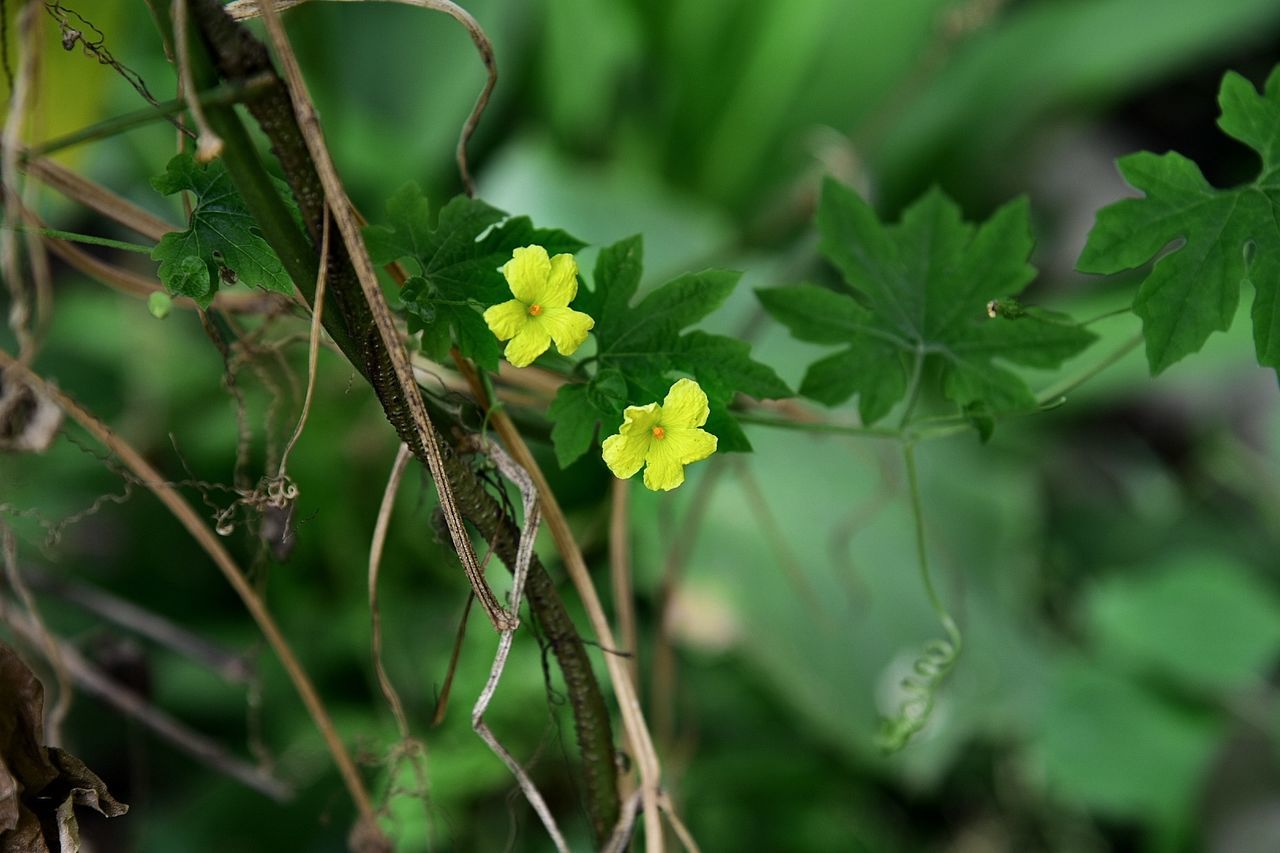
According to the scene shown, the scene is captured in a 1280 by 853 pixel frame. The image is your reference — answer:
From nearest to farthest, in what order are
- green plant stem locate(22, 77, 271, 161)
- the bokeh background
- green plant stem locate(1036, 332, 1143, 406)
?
green plant stem locate(22, 77, 271, 161), green plant stem locate(1036, 332, 1143, 406), the bokeh background

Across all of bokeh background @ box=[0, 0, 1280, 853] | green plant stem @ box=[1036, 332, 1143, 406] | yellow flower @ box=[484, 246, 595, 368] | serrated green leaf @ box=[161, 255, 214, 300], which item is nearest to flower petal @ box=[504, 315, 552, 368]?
yellow flower @ box=[484, 246, 595, 368]

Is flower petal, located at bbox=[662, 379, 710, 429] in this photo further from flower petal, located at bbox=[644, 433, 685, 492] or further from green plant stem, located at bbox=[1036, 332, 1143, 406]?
green plant stem, located at bbox=[1036, 332, 1143, 406]

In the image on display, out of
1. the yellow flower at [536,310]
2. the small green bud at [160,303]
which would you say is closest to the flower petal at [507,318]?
the yellow flower at [536,310]

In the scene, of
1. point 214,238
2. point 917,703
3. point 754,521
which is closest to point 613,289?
point 214,238

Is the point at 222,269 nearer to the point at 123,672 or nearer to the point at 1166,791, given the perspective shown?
the point at 123,672

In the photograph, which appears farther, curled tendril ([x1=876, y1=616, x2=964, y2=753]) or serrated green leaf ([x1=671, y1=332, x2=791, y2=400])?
curled tendril ([x1=876, y1=616, x2=964, y2=753])

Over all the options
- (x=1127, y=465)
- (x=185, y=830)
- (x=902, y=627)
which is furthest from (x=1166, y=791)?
(x=185, y=830)

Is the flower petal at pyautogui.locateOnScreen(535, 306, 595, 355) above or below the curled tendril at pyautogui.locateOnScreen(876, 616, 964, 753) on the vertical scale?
above

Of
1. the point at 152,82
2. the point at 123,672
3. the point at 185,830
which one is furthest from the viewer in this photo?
the point at 152,82

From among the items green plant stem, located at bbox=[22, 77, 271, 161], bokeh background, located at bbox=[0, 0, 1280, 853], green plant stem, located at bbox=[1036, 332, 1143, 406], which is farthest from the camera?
bokeh background, located at bbox=[0, 0, 1280, 853]
